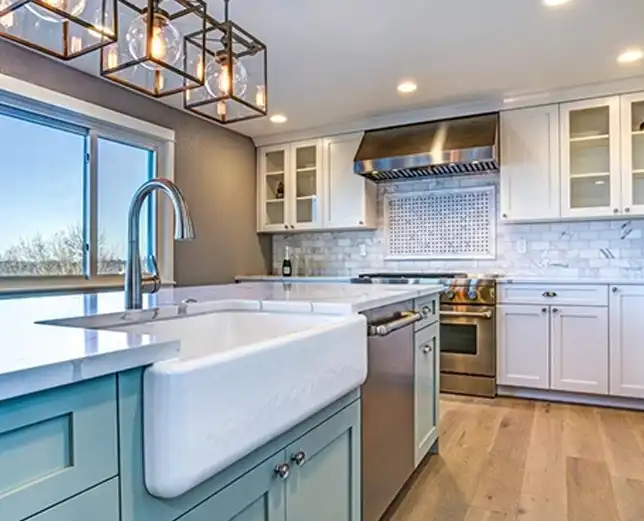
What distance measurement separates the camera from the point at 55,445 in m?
0.64

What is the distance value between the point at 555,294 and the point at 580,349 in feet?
1.41

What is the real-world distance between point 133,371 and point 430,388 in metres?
1.95

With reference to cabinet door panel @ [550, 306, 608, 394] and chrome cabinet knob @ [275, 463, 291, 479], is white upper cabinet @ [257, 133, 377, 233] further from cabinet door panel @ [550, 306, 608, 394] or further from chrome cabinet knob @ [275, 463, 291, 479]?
chrome cabinet knob @ [275, 463, 291, 479]

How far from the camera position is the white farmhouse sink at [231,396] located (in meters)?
0.74

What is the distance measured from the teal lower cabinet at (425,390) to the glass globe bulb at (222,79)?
1390 mm

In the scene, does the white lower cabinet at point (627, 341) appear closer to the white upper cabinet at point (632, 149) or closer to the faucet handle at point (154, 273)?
the white upper cabinet at point (632, 149)

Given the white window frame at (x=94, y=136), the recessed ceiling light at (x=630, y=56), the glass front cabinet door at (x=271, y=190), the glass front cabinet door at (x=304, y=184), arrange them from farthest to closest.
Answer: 1. the glass front cabinet door at (x=271, y=190)
2. the glass front cabinet door at (x=304, y=184)
3. the recessed ceiling light at (x=630, y=56)
4. the white window frame at (x=94, y=136)

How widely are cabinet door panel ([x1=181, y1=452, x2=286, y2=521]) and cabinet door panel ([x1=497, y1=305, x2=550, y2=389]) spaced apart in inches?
122

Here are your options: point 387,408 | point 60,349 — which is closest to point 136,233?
point 60,349

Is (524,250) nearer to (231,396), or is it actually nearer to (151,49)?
(151,49)

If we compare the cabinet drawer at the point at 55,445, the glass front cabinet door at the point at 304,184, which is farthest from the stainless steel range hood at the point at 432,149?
the cabinet drawer at the point at 55,445

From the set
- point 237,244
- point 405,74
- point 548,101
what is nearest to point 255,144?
point 237,244

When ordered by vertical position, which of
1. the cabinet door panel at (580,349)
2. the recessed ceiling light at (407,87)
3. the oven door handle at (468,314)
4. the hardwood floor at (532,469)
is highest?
the recessed ceiling light at (407,87)

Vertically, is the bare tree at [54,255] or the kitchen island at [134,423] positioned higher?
the bare tree at [54,255]
